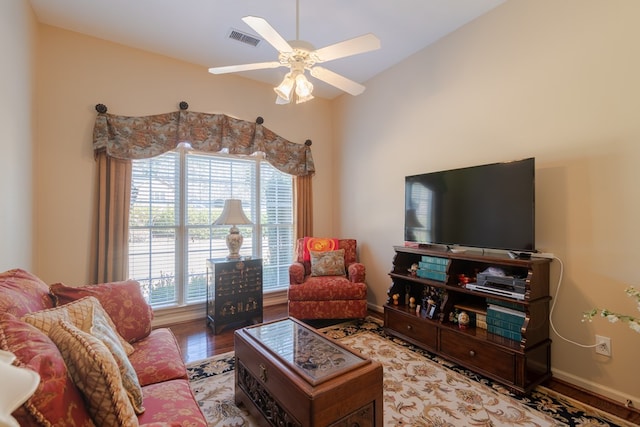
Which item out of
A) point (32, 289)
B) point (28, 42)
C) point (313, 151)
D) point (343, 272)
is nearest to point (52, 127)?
point (28, 42)

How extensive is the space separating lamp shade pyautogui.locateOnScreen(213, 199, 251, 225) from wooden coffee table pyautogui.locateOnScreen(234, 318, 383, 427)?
1.65 meters

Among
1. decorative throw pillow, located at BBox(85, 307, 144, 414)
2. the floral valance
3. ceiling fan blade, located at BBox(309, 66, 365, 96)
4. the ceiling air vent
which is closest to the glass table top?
decorative throw pillow, located at BBox(85, 307, 144, 414)

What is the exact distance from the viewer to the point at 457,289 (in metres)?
2.49

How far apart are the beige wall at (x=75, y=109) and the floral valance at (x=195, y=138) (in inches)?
5.5

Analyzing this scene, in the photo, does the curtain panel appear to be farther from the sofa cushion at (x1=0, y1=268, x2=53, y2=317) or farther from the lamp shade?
the sofa cushion at (x1=0, y1=268, x2=53, y2=317)

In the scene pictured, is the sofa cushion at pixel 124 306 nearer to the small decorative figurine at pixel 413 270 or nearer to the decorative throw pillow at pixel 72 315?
the decorative throw pillow at pixel 72 315

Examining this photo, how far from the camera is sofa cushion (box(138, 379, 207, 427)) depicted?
1144mm

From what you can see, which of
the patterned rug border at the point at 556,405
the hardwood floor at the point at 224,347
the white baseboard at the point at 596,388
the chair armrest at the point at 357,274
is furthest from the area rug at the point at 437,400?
the chair armrest at the point at 357,274

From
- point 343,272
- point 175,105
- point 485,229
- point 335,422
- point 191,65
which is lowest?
point 335,422

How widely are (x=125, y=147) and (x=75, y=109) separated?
1.80 ft

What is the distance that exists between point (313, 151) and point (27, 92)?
10.1 feet

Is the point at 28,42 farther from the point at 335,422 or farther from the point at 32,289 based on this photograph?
the point at 335,422

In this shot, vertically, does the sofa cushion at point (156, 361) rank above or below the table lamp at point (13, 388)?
below

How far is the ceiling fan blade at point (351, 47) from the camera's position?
1771 mm
